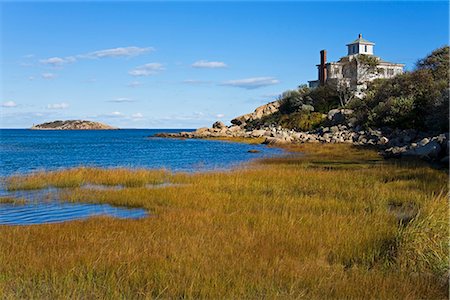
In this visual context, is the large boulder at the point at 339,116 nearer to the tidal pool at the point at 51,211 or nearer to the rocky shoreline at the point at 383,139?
the rocky shoreline at the point at 383,139

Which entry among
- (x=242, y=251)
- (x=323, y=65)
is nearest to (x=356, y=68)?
(x=323, y=65)

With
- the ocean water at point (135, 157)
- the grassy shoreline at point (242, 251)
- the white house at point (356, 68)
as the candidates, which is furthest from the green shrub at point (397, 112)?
the grassy shoreline at point (242, 251)

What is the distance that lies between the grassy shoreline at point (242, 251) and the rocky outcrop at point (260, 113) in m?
80.7

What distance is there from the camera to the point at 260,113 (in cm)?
9850

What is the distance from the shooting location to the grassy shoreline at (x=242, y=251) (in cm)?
705

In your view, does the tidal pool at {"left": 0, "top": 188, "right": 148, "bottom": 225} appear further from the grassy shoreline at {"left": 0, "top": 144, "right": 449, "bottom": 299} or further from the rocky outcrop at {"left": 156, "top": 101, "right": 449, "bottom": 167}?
the rocky outcrop at {"left": 156, "top": 101, "right": 449, "bottom": 167}

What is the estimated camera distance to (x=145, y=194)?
16.8m

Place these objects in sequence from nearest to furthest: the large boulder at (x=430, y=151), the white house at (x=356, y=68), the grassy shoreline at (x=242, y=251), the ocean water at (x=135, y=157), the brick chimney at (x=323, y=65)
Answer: the grassy shoreline at (x=242, y=251), the large boulder at (x=430, y=151), the ocean water at (x=135, y=157), the white house at (x=356, y=68), the brick chimney at (x=323, y=65)

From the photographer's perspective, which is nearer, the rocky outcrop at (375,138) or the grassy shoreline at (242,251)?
the grassy shoreline at (242,251)

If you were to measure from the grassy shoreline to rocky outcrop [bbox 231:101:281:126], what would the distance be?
80740 mm

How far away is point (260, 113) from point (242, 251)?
90.4 meters

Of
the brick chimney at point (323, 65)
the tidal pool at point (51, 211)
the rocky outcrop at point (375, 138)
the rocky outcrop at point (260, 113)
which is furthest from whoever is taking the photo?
the rocky outcrop at point (260, 113)

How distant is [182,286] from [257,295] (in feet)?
3.94

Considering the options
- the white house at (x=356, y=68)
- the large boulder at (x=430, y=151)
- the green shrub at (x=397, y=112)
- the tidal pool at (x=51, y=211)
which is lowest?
the tidal pool at (x=51, y=211)
